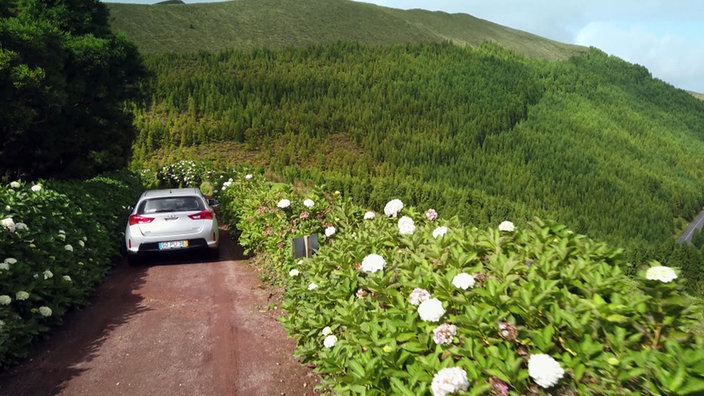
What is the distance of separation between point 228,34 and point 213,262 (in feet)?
439

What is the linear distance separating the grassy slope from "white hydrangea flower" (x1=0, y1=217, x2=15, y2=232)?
108 meters

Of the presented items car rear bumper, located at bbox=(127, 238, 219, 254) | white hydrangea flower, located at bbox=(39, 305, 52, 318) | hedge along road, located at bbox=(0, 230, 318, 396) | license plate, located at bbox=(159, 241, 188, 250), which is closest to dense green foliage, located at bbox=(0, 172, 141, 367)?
white hydrangea flower, located at bbox=(39, 305, 52, 318)

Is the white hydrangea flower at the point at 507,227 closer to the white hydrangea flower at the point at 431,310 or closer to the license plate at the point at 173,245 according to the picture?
the white hydrangea flower at the point at 431,310

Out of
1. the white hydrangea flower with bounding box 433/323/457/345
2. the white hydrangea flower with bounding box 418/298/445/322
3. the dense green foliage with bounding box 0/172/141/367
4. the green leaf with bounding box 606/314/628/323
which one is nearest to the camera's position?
the green leaf with bounding box 606/314/628/323

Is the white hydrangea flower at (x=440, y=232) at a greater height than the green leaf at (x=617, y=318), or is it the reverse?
the green leaf at (x=617, y=318)

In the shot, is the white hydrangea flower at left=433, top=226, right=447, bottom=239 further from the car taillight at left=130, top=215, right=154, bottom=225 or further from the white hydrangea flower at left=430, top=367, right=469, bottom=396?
the car taillight at left=130, top=215, right=154, bottom=225

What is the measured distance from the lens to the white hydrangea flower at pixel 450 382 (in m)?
2.35

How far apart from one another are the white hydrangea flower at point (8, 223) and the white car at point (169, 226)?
9.06 feet

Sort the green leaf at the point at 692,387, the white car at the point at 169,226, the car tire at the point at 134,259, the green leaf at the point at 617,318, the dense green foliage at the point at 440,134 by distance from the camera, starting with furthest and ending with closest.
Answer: the dense green foliage at the point at 440,134 → the car tire at the point at 134,259 → the white car at the point at 169,226 → the green leaf at the point at 617,318 → the green leaf at the point at 692,387

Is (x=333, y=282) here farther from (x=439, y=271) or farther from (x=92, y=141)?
(x=92, y=141)

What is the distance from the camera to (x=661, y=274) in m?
2.38

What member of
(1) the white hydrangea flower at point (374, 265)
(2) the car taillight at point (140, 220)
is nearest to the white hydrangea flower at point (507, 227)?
(1) the white hydrangea flower at point (374, 265)

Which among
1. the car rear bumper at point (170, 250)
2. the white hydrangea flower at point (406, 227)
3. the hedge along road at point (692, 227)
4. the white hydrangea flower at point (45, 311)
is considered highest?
the white hydrangea flower at point (406, 227)

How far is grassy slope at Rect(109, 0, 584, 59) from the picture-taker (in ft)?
364
